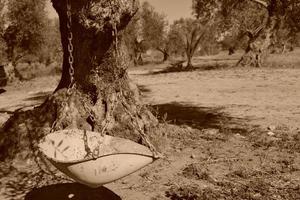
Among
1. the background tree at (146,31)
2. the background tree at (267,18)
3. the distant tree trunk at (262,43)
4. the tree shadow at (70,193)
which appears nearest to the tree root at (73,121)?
the tree shadow at (70,193)

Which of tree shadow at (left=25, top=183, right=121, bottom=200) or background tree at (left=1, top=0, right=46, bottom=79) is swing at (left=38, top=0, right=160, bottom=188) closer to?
tree shadow at (left=25, top=183, right=121, bottom=200)

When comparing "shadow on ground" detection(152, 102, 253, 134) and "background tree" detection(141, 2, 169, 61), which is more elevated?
"background tree" detection(141, 2, 169, 61)

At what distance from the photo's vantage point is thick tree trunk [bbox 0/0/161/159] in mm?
8883

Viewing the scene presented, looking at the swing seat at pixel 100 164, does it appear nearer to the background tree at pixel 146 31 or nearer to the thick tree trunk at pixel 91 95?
the thick tree trunk at pixel 91 95

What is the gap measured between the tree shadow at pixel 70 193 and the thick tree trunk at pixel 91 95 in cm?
150

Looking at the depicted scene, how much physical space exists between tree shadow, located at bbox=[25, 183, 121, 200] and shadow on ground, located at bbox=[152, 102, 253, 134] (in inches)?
122

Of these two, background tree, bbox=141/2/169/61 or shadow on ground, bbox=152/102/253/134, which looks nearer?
shadow on ground, bbox=152/102/253/134

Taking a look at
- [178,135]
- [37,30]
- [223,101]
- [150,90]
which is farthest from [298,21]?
[178,135]

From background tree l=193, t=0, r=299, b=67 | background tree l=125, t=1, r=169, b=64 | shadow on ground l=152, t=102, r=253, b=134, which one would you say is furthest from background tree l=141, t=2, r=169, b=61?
shadow on ground l=152, t=102, r=253, b=134

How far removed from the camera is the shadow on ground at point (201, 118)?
38.7 feet

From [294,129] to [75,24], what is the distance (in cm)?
593

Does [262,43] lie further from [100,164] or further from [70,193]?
[100,164]

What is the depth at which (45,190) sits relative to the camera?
7.78 meters

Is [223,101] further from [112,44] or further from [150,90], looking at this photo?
[112,44]
